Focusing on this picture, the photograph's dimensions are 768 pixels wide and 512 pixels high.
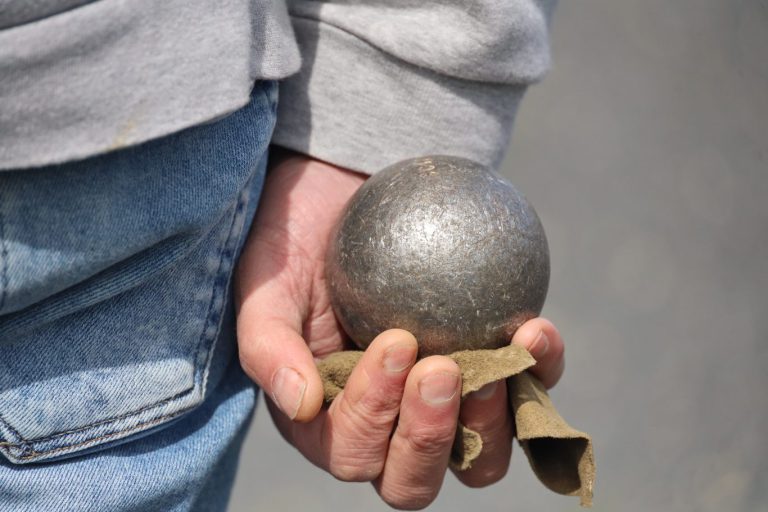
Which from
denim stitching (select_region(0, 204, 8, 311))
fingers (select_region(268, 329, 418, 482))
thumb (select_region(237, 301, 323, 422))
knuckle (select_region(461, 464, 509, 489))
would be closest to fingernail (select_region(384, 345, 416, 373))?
fingers (select_region(268, 329, 418, 482))

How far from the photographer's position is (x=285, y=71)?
127cm

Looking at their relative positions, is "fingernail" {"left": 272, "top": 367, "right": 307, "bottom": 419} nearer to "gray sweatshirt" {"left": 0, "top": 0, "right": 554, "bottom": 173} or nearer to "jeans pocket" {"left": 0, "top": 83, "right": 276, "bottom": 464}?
"jeans pocket" {"left": 0, "top": 83, "right": 276, "bottom": 464}

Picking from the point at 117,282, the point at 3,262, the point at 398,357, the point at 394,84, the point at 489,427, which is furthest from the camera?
the point at 394,84

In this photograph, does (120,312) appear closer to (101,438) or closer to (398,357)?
(101,438)

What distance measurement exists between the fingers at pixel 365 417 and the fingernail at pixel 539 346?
176mm

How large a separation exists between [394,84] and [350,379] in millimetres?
512

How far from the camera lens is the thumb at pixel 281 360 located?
1277 millimetres

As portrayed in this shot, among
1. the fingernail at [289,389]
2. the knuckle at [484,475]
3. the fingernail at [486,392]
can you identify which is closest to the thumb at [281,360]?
the fingernail at [289,389]

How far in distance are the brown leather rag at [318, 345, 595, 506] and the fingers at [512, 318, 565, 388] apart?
1.1 inches

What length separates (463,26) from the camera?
145 cm

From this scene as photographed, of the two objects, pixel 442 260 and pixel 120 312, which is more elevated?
pixel 442 260

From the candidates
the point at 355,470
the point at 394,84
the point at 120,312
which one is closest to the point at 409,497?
the point at 355,470

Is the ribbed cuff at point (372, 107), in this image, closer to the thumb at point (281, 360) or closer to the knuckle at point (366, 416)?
the thumb at point (281, 360)

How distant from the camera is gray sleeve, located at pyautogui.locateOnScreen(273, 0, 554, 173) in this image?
58.2 inches
